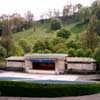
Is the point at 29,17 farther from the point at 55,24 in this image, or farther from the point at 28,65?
the point at 28,65

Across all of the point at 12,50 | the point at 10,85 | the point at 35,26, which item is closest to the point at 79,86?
the point at 10,85

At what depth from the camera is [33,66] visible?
31.0 metres

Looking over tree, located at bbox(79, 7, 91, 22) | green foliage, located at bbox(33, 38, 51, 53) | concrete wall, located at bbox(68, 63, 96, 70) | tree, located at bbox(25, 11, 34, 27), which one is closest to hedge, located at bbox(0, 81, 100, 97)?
concrete wall, located at bbox(68, 63, 96, 70)

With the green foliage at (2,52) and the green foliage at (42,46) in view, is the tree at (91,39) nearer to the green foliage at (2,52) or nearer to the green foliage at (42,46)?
the green foliage at (42,46)

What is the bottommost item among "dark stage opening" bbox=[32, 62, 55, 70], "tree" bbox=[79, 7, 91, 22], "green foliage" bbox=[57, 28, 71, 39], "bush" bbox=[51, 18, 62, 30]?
"dark stage opening" bbox=[32, 62, 55, 70]

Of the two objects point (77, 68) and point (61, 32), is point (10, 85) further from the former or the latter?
point (61, 32)

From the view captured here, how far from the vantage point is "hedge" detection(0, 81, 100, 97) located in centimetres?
1558

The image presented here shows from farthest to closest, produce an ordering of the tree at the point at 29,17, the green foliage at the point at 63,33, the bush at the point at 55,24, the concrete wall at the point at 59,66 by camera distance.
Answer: the tree at the point at 29,17, the bush at the point at 55,24, the green foliage at the point at 63,33, the concrete wall at the point at 59,66

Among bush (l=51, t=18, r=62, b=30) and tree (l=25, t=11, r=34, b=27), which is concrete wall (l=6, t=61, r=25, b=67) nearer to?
bush (l=51, t=18, r=62, b=30)

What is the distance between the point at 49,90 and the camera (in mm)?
15602

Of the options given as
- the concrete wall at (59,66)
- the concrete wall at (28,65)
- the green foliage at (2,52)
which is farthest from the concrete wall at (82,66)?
the green foliage at (2,52)

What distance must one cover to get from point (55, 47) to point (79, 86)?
27.0 metres

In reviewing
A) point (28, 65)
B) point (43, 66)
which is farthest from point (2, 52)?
point (43, 66)

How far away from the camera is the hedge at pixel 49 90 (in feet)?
51.1
